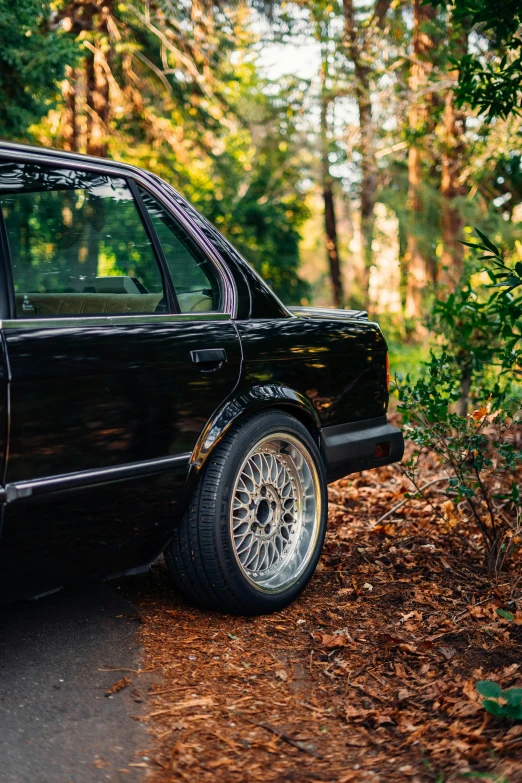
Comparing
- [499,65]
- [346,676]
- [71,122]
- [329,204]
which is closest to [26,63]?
[71,122]

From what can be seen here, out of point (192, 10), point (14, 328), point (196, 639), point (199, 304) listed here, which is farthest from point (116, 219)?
point (192, 10)

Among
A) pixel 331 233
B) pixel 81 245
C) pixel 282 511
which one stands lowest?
pixel 282 511

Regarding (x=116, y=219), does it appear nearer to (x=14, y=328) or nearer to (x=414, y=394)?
(x=14, y=328)

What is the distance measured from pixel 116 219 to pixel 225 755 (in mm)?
2219

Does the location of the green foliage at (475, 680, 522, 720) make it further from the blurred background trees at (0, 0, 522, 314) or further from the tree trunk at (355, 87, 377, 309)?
the tree trunk at (355, 87, 377, 309)

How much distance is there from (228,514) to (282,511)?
0.50 metres

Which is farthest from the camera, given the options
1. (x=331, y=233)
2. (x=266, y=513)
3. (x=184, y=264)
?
(x=331, y=233)

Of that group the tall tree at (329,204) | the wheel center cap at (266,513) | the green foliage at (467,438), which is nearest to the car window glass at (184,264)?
the wheel center cap at (266,513)

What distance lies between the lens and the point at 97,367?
3.05m

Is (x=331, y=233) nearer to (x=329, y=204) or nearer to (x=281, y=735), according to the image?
(x=329, y=204)

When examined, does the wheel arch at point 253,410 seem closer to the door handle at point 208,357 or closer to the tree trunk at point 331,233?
the door handle at point 208,357

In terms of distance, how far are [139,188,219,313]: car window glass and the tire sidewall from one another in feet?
1.90

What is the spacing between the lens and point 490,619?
3.87 meters

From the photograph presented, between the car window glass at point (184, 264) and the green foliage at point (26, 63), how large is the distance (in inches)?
185
